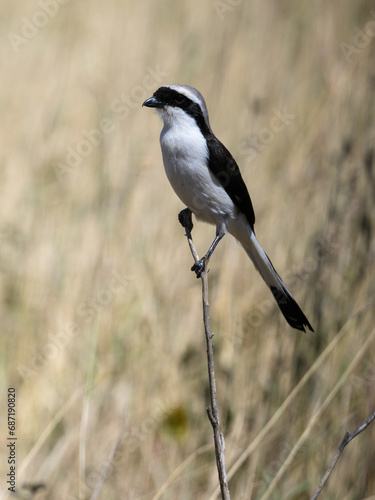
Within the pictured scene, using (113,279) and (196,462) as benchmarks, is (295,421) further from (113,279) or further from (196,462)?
(113,279)

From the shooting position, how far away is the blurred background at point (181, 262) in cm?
271

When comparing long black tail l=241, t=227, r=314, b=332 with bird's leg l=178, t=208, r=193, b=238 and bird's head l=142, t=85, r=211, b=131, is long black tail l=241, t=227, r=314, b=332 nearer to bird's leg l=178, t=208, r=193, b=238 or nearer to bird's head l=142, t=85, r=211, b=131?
bird's leg l=178, t=208, r=193, b=238

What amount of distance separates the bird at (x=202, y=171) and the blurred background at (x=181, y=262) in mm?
354

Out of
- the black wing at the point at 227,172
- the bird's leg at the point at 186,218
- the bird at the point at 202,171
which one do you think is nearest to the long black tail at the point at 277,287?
the bird at the point at 202,171

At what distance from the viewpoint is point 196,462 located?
2.76 meters

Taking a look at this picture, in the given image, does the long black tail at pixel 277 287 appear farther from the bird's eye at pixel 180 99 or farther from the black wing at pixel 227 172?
the bird's eye at pixel 180 99

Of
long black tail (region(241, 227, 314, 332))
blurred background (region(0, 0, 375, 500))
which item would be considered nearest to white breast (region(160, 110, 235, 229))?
long black tail (region(241, 227, 314, 332))

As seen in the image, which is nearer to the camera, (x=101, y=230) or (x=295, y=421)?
(x=295, y=421)

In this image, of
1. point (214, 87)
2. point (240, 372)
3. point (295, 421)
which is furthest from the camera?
point (214, 87)

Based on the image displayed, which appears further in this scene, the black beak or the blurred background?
the blurred background

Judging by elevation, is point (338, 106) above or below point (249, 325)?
above

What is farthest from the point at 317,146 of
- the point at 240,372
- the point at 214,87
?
the point at 240,372

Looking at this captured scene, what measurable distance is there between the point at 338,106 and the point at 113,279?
138 centimetres

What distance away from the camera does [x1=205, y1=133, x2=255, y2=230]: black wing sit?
258 cm
